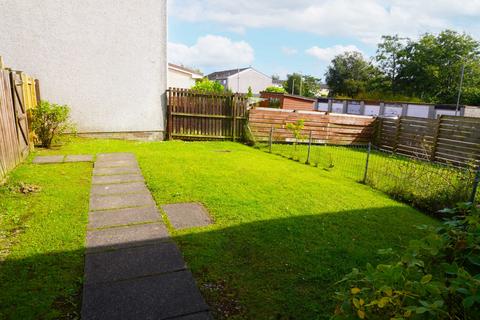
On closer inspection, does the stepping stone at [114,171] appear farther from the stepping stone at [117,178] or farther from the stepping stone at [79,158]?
the stepping stone at [79,158]

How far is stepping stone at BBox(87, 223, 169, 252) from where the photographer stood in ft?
11.2

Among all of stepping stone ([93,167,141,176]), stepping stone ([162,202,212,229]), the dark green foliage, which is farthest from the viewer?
the dark green foliage

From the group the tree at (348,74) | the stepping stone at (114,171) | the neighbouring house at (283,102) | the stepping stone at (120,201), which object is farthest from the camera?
the tree at (348,74)

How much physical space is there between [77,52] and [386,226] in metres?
10.1

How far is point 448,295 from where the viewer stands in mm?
1161

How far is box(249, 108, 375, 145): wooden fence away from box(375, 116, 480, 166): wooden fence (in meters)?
1.05

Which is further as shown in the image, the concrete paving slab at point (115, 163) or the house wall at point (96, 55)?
the house wall at point (96, 55)

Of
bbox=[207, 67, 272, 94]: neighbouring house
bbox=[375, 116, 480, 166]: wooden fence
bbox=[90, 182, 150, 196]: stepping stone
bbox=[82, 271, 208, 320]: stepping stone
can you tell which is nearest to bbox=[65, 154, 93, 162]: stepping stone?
bbox=[90, 182, 150, 196]: stepping stone

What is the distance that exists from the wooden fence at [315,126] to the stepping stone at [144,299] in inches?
385

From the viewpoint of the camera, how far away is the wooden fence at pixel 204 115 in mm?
11539

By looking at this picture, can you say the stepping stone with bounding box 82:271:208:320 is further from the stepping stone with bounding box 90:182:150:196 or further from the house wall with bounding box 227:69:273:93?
the house wall with bounding box 227:69:273:93

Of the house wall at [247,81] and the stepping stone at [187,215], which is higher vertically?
the house wall at [247,81]

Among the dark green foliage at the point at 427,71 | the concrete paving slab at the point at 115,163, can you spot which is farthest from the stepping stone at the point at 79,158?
the dark green foliage at the point at 427,71

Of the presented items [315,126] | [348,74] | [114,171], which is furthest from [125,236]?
[348,74]
